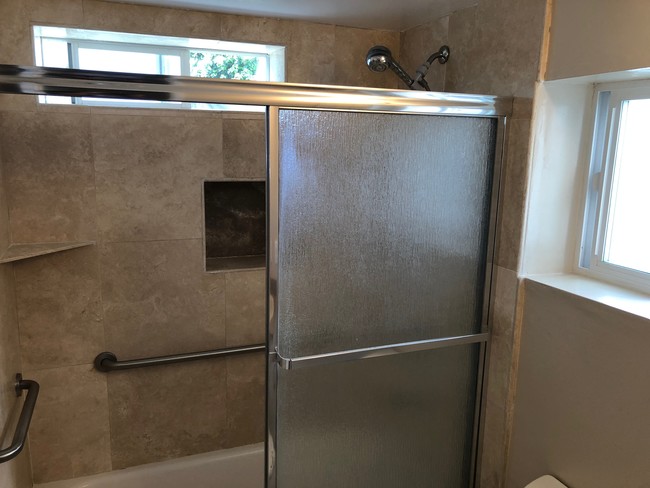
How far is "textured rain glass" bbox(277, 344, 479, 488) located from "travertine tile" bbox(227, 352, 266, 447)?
81cm

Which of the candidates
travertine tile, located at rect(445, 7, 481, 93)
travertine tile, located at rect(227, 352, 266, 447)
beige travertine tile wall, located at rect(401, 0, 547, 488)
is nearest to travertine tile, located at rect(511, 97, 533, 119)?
beige travertine tile wall, located at rect(401, 0, 547, 488)

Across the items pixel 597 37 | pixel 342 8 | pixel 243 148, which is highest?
pixel 342 8

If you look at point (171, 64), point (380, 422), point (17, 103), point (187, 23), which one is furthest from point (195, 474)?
point (187, 23)

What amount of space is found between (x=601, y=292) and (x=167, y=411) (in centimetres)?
172

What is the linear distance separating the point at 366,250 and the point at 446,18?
100 cm

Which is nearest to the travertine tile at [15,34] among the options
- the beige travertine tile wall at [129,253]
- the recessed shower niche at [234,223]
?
the beige travertine tile wall at [129,253]

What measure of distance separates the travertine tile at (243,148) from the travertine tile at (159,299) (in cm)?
33

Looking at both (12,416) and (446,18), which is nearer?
(12,416)

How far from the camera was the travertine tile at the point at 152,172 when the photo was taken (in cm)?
192

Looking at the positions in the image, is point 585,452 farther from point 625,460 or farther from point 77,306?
point 77,306

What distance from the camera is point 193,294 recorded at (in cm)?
213

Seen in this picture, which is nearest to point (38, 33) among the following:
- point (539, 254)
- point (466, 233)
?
point (466, 233)

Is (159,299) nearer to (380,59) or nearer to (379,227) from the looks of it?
(379,227)

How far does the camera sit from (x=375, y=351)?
1531 mm
